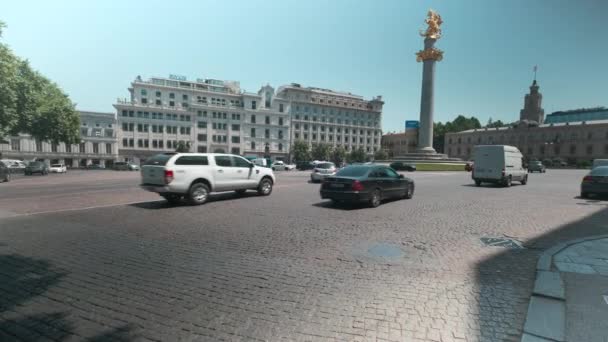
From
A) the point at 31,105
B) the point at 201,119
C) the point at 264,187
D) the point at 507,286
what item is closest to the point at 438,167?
the point at 264,187

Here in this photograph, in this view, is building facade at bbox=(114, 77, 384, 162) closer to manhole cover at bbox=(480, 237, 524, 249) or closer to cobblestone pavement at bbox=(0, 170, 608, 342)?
cobblestone pavement at bbox=(0, 170, 608, 342)

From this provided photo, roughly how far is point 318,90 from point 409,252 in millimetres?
96668

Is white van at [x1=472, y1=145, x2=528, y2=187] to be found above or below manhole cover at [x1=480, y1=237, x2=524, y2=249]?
above

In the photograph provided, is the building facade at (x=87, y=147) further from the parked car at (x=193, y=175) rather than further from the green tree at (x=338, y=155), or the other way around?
the parked car at (x=193, y=175)

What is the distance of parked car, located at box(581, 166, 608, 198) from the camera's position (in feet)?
44.6

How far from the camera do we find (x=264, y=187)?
45.8 feet

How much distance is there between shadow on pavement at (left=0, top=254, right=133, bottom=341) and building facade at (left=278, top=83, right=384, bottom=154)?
82.7 meters

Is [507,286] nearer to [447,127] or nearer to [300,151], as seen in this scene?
[300,151]

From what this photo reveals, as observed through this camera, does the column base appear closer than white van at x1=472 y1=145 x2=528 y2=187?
No

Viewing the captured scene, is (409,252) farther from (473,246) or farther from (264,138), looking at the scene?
(264,138)

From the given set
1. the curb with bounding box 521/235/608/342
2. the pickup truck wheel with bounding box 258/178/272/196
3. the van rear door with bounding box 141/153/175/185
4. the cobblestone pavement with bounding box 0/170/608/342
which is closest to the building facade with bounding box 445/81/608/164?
the cobblestone pavement with bounding box 0/170/608/342

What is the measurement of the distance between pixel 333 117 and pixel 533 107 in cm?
7103

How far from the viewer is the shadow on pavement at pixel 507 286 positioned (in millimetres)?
3191

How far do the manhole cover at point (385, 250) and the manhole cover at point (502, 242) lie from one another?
7.17 ft
